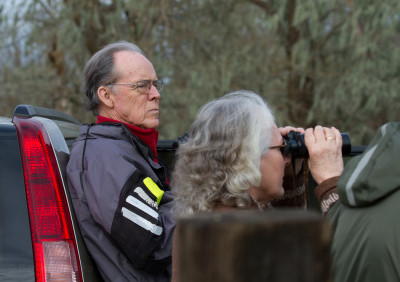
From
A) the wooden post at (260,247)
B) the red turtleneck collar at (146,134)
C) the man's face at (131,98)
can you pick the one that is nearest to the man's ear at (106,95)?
the man's face at (131,98)

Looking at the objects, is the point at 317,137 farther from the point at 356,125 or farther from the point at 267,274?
the point at 356,125

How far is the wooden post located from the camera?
2.79 ft

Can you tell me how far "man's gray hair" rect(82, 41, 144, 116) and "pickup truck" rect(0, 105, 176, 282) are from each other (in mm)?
515

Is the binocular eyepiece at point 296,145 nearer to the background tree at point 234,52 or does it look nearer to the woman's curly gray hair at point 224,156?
the woman's curly gray hair at point 224,156

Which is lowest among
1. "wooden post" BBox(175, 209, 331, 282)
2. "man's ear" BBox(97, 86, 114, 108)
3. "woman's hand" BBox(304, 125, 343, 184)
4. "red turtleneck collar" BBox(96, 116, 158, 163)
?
"red turtleneck collar" BBox(96, 116, 158, 163)

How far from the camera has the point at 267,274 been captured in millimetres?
856

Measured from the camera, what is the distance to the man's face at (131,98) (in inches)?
98.3

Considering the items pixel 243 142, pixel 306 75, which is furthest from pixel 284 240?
pixel 306 75

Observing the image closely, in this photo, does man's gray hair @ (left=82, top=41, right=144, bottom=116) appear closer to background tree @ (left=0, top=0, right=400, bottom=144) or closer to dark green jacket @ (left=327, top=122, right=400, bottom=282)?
dark green jacket @ (left=327, top=122, right=400, bottom=282)

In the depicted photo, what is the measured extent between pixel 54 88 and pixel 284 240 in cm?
634

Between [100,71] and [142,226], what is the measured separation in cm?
88

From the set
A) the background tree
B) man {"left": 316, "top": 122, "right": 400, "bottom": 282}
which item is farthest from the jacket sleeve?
the background tree

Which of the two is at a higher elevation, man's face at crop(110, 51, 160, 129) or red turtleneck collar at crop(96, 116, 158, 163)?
man's face at crop(110, 51, 160, 129)

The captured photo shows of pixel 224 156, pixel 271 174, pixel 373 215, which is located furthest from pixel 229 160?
pixel 373 215
